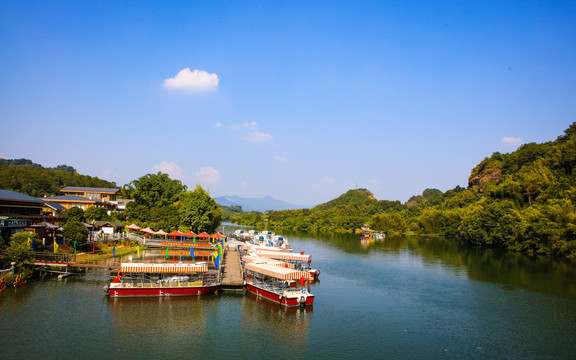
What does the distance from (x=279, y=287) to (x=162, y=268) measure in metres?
10.4

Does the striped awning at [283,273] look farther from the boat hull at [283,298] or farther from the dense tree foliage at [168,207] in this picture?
the dense tree foliage at [168,207]

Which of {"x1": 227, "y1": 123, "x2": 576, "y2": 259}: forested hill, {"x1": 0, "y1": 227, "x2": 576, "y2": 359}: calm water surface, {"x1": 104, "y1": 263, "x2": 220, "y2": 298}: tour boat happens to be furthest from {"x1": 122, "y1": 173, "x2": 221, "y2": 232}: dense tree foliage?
{"x1": 227, "y1": 123, "x2": 576, "y2": 259}: forested hill

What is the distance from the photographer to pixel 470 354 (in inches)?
871

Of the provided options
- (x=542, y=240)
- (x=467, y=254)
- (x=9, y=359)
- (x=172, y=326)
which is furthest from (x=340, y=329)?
(x=542, y=240)

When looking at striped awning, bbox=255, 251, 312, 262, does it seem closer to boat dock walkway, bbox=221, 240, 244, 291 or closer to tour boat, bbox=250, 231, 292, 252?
boat dock walkway, bbox=221, 240, 244, 291

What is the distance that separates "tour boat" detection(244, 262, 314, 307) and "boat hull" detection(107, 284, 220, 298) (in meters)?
3.95

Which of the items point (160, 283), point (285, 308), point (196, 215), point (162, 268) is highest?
point (196, 215)

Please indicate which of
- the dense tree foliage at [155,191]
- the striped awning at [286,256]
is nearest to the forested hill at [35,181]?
the dense tree foliage at [155,191]

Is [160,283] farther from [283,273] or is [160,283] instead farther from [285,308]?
[285,308]

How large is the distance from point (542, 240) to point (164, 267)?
217ft

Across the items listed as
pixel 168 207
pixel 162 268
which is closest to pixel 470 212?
pixel 168 207

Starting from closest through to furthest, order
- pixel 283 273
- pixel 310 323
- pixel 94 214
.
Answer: pixel 310 323, pixel 283 273, pixel 94 214

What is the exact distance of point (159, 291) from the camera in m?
30.9

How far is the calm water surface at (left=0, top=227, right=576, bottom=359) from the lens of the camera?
21.4 m
